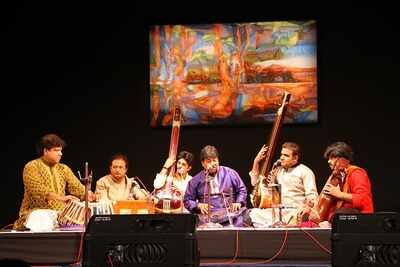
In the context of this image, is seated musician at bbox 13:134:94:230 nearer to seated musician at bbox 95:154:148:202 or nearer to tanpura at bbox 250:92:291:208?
seated musician at bbox 95:154:148:202

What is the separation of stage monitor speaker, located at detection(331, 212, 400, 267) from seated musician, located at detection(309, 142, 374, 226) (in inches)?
60.4

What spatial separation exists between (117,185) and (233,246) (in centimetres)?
169

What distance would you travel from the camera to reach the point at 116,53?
7.10 meters

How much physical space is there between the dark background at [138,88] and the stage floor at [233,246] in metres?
2.41

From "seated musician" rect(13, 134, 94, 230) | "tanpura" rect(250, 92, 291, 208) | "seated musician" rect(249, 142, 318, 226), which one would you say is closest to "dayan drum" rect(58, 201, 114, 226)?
"seated musician" rect(13, 134, 94, 230)

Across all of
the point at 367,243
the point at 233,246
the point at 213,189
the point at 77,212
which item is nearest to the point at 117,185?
the point at 213,189

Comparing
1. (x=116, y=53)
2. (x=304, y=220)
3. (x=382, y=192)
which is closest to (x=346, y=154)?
(x=304, y=220)

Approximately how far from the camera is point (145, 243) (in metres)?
3.22

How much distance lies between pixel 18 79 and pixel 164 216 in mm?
4341

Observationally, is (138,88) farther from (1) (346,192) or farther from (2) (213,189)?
(1) (346,192)

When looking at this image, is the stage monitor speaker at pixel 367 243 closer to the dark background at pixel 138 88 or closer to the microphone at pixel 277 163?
the microphone at pixel 277 163

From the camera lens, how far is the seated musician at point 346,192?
4.91 meters

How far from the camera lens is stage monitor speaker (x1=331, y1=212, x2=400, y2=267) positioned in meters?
3.20

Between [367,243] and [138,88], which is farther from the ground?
[138,88]
